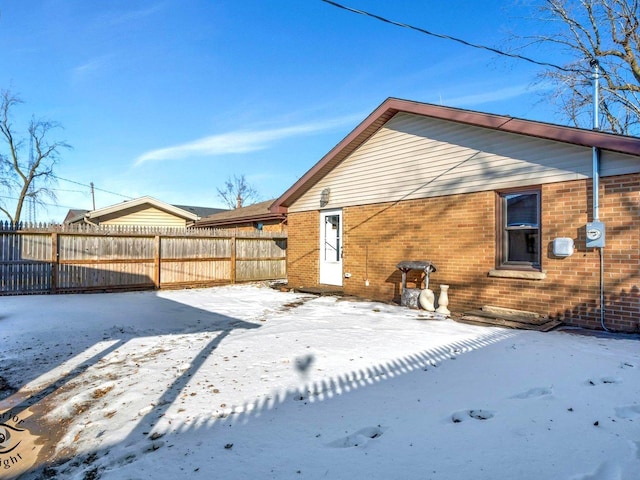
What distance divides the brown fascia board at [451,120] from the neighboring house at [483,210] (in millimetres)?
23

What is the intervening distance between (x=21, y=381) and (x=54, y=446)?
75.9 inches

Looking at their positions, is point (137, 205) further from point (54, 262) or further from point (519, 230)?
point (519, 230)

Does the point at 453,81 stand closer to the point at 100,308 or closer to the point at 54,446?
the point at 100,308

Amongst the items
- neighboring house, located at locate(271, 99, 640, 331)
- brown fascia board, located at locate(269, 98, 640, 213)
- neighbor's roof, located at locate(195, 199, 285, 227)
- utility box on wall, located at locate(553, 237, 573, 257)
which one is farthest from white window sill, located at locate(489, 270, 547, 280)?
neighbor's roof, located at locate(195, 199, 285, 227)

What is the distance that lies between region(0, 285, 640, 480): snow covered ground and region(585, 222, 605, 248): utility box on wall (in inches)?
57.7

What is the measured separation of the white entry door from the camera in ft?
38.0

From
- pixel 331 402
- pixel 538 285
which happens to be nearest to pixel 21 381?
pixel 331 402

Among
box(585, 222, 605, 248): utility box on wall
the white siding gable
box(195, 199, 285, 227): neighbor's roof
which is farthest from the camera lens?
box(195, 199, 285, 227): neighbor's roof

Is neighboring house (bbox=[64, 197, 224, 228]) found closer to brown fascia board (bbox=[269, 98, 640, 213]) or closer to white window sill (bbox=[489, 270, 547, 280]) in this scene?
brown fascia board (bbox=[269, 98, 640, 213])

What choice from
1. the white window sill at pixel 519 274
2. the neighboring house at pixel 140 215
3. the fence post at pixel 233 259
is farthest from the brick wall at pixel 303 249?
the neighboring house at pixel 140 215

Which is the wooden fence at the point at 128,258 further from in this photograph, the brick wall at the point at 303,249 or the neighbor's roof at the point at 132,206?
the neighbor's roof at the point at 132,206

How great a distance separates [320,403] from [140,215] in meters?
20.2

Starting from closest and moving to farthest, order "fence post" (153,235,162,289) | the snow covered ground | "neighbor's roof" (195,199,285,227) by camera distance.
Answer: the snow covered ground < "fence post" (153,235,162,289) < "neighbor's roof" (195,199,285,227)

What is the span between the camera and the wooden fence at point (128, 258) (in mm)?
10664
